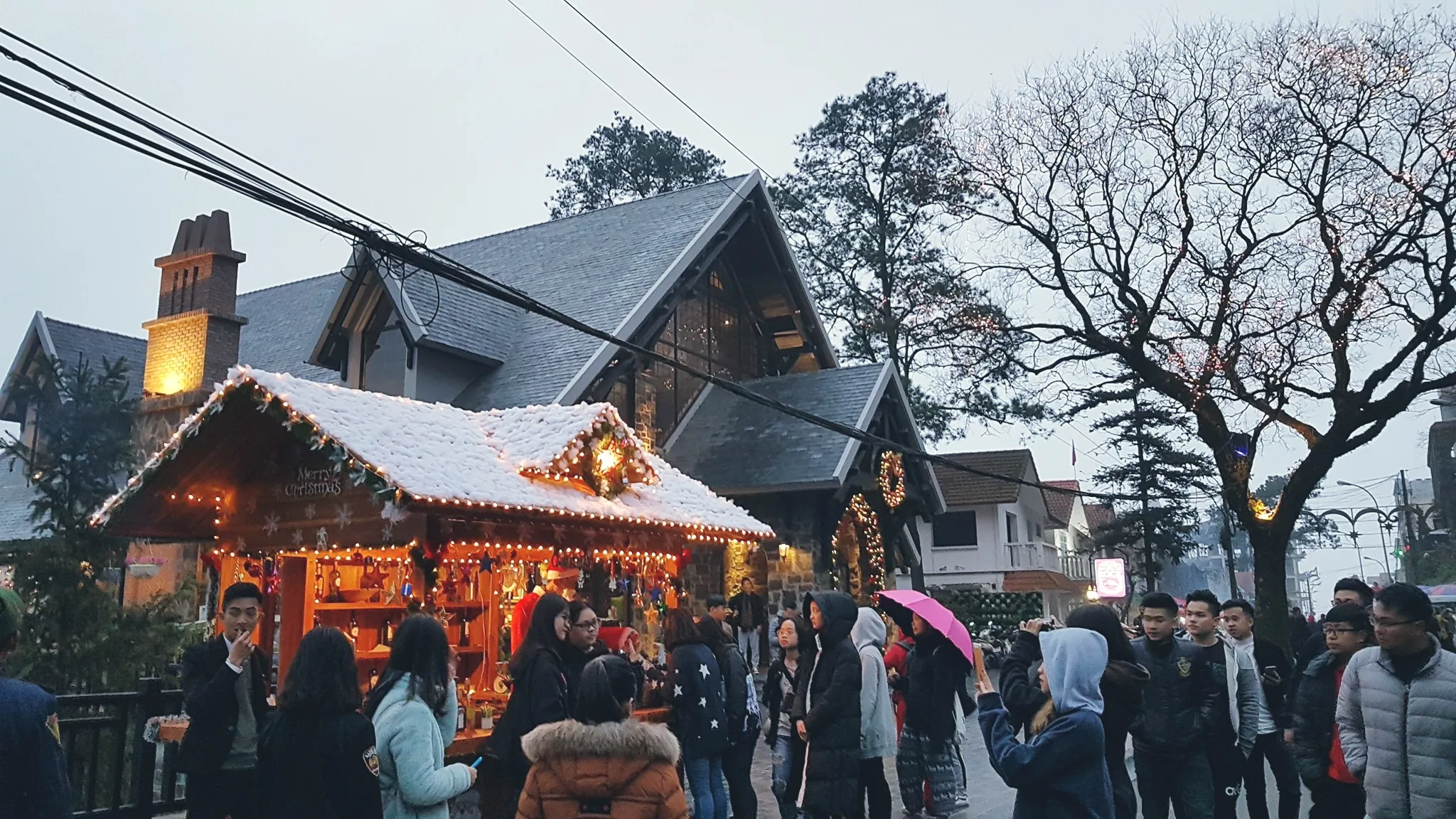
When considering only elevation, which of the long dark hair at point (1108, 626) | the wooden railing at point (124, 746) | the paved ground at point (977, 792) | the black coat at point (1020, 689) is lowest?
the paved ground at point (977, 792)

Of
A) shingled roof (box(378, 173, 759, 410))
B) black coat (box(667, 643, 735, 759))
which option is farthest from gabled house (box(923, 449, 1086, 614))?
black coat (box(667, 643, 735, 759))

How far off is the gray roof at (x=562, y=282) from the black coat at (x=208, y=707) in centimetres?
1016

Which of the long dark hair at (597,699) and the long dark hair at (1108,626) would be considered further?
the long dark hair at (1108,626)

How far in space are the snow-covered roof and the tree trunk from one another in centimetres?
1162

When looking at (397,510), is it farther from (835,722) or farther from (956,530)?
(956,530)

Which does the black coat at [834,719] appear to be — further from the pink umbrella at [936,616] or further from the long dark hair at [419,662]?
the long dark hair at [419,662]

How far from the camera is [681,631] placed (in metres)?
7.48

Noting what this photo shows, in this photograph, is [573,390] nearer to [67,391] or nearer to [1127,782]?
[67,391]

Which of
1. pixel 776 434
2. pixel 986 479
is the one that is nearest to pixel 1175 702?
pixel 776 434

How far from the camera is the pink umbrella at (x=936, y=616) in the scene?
25.3 feet

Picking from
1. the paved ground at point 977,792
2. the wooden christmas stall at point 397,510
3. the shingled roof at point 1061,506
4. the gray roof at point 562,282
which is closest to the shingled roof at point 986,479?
the shingled roof at point 1061,506

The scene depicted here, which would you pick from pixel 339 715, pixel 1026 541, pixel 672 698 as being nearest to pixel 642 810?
pixel 339 715

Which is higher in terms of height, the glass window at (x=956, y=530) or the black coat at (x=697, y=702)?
the glass window at (x=956, y=530)

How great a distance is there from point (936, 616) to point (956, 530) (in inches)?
1164
